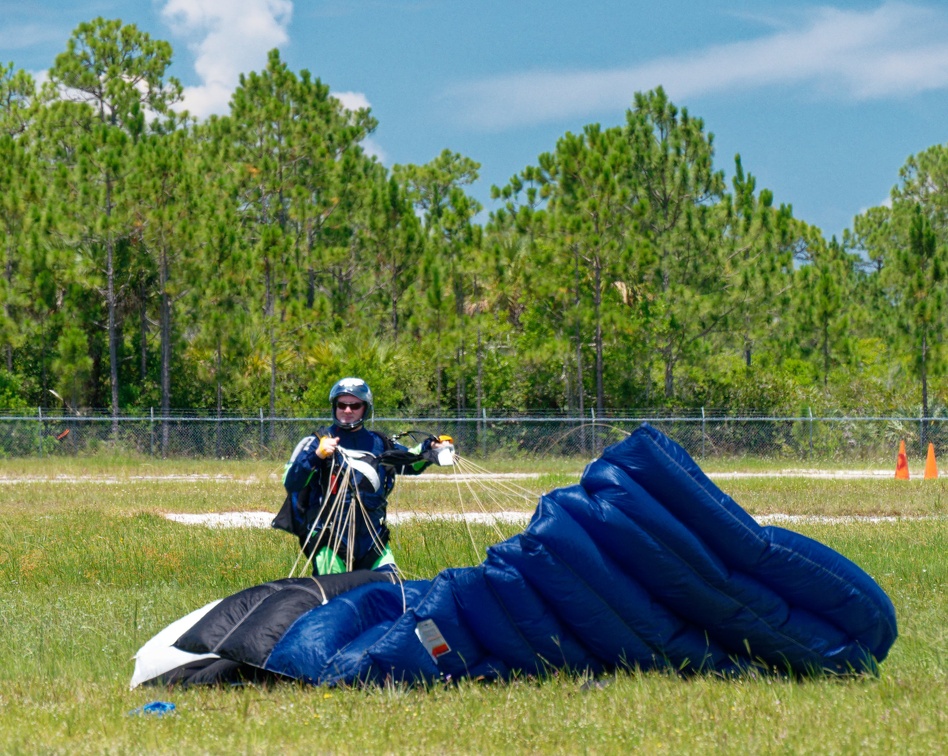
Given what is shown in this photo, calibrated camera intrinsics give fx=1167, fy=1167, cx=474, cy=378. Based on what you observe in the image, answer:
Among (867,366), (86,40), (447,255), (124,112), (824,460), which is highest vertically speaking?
(86,40)

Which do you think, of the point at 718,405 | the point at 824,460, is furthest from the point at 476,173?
the point at 824,460

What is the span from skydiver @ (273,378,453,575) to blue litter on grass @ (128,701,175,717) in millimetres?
1469

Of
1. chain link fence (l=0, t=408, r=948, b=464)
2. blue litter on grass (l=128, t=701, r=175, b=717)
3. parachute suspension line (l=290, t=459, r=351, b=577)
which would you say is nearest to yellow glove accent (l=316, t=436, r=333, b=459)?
parachute suspension line (l=290, t=459, r=351, b=577)

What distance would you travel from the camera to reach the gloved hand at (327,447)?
20.3ft

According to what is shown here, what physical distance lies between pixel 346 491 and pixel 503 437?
22.2m

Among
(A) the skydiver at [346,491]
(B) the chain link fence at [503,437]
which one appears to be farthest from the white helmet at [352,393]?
(B) the chain link fence at [503,437]

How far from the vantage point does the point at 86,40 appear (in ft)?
141

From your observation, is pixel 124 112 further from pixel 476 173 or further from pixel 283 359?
pixel 476 173

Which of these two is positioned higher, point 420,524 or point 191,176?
point 191,176

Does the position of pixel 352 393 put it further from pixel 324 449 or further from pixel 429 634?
pixel 429 634

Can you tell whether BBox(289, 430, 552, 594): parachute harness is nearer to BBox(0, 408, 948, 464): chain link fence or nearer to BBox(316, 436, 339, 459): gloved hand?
BBox(316, 436, 339, 459): gloved hand

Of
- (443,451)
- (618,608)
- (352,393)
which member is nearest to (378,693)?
(618,608)

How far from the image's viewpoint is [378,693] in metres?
5.10

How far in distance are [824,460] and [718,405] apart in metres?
5.54
